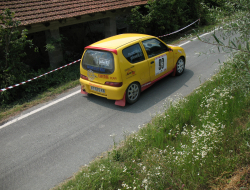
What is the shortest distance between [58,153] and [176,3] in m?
12.9

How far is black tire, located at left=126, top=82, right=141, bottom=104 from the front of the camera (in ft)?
23.0

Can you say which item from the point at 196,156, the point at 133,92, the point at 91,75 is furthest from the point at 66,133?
the point at 196,156

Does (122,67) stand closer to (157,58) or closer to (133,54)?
(133,54)

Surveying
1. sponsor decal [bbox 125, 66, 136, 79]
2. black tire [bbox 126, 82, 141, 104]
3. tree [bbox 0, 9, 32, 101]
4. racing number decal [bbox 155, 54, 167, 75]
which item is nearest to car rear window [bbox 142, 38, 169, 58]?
racing number decal [bbox 155, 54, 167, 75]

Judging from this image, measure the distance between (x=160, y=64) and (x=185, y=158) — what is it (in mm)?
4239

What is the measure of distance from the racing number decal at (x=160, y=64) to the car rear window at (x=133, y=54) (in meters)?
0.67

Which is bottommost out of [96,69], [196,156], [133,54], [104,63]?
[196,156]

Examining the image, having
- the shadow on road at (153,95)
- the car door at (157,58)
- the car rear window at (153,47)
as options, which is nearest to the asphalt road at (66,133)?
the shadow on road at (153,95)

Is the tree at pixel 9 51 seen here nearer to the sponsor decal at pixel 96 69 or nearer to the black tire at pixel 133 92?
the sponsor decal at pixel 96 69

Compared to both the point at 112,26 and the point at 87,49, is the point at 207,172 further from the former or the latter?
the point at 112,26

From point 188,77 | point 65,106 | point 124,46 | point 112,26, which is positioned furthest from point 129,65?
point 112,26

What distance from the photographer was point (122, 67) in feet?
21.9

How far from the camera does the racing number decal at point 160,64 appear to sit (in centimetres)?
775

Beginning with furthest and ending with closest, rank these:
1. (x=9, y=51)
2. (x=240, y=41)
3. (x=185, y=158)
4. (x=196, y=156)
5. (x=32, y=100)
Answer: (x=9, y=51)
(x=32, y=100)
(x=240, y=41)
(x=185, y=158)
(x=196, y=156)
